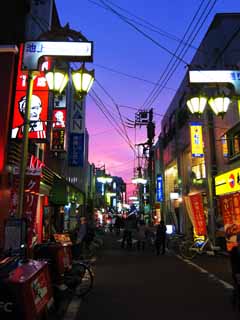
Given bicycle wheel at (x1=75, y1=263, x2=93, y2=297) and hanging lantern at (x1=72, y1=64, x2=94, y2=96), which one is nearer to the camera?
bicycle wheel at (x1=75, y1=263, x2=93, y2=297)

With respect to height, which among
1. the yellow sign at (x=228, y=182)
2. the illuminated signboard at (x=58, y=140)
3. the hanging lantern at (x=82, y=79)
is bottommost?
the yellow sign at (x=228, y=182)

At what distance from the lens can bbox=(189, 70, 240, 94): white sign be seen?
1070 cm

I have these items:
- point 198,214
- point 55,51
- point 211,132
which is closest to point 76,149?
→ point 211,132

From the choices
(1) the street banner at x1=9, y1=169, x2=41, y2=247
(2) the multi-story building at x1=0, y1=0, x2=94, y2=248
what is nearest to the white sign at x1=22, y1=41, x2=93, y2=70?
(2) the multi-story building at x1=0, y1=0, x2=94, y2=248

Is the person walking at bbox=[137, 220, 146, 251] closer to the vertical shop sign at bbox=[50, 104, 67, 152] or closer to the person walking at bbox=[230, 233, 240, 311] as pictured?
the vertical shop sign at bbox=[50, 104, 67, 152]

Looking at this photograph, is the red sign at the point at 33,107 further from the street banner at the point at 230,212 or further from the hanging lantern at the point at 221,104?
the street banner at the point at 230,212

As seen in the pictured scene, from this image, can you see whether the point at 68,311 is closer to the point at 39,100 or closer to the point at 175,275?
the point at 175,275

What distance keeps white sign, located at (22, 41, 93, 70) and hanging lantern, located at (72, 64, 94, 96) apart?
97 centimetres

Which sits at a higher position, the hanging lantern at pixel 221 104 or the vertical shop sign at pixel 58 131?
the vertical shop sign at pixel 58 131

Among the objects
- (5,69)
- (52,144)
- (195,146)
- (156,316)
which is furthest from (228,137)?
(156,316)

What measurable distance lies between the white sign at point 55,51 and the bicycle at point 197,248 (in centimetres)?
1091

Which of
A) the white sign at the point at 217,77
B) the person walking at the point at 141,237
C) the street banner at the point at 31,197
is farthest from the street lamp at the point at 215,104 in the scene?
the person walking at the point at 141,237

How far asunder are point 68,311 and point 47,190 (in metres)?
10.3

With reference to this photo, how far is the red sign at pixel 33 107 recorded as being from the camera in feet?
39.7
